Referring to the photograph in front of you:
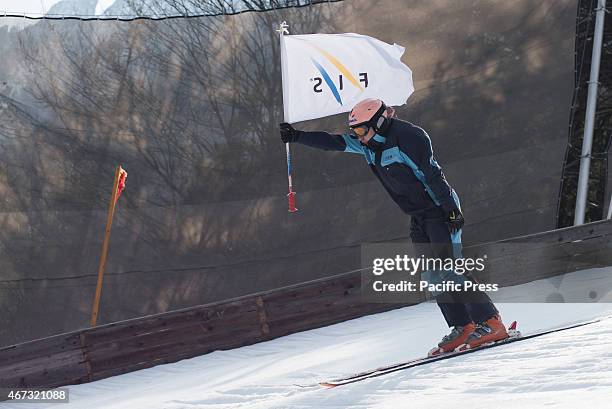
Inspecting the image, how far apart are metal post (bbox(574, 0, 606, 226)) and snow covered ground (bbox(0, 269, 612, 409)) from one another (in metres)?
0.75

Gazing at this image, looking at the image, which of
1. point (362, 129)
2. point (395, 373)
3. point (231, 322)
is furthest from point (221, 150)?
point (395, 373)

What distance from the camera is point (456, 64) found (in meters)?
9.19

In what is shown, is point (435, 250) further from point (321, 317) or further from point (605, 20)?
point (605, 20)

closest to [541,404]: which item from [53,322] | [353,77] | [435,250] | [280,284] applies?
[435,250]

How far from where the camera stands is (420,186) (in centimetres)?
575

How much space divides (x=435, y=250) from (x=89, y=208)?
4.21m

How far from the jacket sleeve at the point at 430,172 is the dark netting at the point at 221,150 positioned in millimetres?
3513

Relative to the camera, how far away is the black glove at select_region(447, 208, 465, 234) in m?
5.66

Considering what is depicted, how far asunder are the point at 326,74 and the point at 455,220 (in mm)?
2195

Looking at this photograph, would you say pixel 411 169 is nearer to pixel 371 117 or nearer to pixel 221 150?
pixel 371 117

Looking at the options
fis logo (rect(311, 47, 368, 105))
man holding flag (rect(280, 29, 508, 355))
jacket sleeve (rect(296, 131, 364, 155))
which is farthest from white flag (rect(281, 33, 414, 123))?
man holding flag (rect(280, 29, 508, 355))

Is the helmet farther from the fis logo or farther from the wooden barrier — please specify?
the wooden barrier

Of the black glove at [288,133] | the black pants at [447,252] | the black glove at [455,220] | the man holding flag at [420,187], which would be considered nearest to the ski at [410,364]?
the man holding flag at [420,187]

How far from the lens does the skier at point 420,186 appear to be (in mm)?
5668
